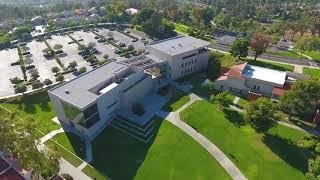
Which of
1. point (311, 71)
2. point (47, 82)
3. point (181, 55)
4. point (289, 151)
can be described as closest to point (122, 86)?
point (181, 55)

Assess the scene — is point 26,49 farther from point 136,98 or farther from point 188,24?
point 188,24

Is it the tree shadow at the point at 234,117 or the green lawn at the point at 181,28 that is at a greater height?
the green lawn at the point at 181,28

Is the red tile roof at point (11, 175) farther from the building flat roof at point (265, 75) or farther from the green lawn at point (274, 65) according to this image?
the green lawn at point (274, 65)

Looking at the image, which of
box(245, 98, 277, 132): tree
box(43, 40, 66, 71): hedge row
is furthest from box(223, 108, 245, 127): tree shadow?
box(43, 40, 66, 71): hedge row

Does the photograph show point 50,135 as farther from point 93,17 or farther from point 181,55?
point 93,17

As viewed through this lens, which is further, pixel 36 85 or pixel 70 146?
pixel 36 85

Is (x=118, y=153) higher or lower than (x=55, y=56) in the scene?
lower

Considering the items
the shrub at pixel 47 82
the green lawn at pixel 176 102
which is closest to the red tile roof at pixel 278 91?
the green lawn at pixel 176 102
